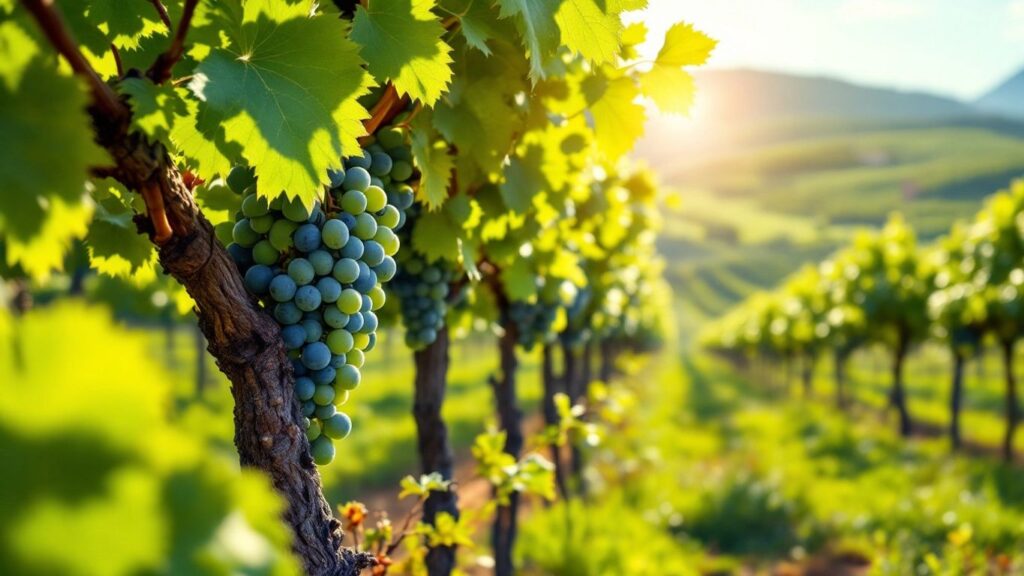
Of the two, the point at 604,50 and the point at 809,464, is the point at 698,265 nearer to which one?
the point at 809,464

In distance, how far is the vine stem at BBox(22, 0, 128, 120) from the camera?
40.0 inches

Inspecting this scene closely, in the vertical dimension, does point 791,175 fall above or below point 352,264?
above

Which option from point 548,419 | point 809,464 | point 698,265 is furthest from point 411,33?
point 698,265

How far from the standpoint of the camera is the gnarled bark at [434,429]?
3.32 meters

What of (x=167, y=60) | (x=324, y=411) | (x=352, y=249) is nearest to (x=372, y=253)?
(x=352, y=249)

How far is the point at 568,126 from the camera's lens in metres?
2.99

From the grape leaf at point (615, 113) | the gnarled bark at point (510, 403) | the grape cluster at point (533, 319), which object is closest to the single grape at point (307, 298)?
the grape leaf at point (615, 113)

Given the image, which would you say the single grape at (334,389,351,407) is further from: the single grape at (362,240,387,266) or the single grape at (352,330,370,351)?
the single grape at (362,240,387,266)

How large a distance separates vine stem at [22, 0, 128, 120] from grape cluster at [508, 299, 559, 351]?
3.29 meters

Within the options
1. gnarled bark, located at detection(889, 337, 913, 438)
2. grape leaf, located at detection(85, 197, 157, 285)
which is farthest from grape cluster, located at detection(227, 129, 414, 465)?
gnarled bark, located at detection(889, 337, 913, 438)

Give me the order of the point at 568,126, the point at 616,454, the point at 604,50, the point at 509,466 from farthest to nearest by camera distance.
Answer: the point at 616,454 < the point at 568,126 < the point at 509,466 < the point at 604,50

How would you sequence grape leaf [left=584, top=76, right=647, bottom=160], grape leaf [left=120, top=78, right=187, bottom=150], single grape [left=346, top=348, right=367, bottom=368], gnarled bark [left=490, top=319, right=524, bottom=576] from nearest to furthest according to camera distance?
grape leaf [left=120, top=78, right=187, bottom=150] → single grape [left=346, top=348, right=367, bottom=368] → grape leaf [left=584, top=76, right=647, bottom=160] → gnarled bark [left=490, top=319, right=524, bottom=576]

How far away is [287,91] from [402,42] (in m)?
0.37

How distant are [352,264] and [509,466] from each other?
1350 mm
